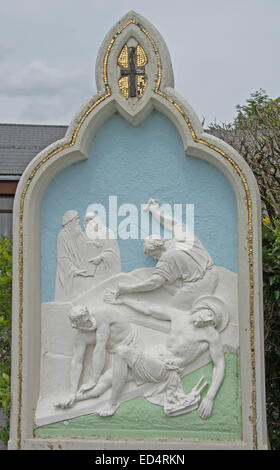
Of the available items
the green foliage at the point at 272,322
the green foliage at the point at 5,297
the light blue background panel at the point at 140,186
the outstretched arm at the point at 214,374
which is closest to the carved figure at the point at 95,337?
the light blue background panel at the point at 140,186

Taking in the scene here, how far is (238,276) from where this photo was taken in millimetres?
5141

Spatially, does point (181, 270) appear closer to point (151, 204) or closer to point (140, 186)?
point (151, 204)

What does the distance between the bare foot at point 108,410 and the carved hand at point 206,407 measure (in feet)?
2.08

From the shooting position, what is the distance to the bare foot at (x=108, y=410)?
16.8 ft

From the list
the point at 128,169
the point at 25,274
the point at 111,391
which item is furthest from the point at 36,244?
the point at 111,391

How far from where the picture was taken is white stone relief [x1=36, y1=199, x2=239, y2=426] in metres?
5.09

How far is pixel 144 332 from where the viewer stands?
5.23 metres

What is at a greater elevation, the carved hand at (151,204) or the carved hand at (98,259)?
the carved hand at (151,204)

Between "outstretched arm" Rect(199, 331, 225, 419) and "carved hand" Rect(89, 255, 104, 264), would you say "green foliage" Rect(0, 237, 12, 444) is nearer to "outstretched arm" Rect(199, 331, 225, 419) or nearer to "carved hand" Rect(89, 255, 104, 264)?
Result: "carved hand" Rect(89, 255, 104, 264)

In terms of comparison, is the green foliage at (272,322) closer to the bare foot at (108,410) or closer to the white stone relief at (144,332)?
the white stone relief at (144,332)

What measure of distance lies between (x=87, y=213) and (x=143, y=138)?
2.47 feet

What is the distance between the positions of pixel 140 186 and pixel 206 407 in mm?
1773
